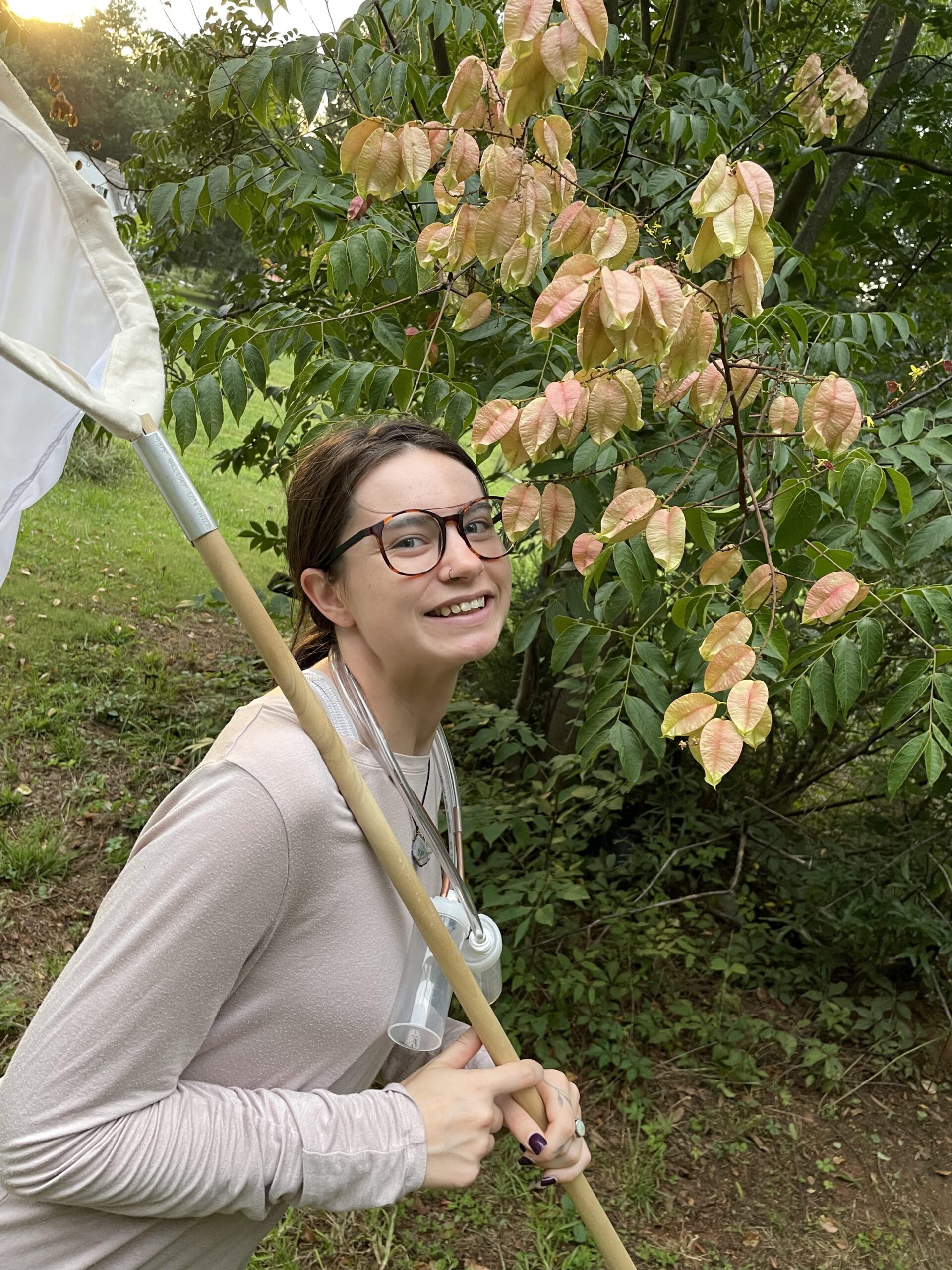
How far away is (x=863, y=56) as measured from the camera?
13.8ft

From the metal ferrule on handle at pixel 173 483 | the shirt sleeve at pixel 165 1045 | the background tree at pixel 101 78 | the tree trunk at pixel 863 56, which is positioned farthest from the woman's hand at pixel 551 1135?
the background tree at pixel 101 78

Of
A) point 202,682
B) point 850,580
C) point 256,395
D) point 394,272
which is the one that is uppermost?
point 394,272

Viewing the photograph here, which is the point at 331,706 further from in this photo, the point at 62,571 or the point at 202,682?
the point at 62,571

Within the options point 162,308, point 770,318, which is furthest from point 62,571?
point 770,318

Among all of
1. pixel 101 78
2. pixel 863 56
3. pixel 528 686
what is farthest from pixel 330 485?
pixel 101 78

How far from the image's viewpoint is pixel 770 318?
8.59 ft

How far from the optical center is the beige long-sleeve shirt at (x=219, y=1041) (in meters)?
1.10

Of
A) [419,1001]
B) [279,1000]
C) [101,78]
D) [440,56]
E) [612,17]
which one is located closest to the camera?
[279,1000]

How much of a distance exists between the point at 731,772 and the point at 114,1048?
3.65 m

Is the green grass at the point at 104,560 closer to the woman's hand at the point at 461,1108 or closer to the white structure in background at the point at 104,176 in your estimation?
the white structure in background at the point at 104,176

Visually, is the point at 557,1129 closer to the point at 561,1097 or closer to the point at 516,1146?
the point at 561,1097

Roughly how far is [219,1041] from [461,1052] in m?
0.35

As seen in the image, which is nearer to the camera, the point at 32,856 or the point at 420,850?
the point at 420,850

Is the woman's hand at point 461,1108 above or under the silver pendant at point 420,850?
under
